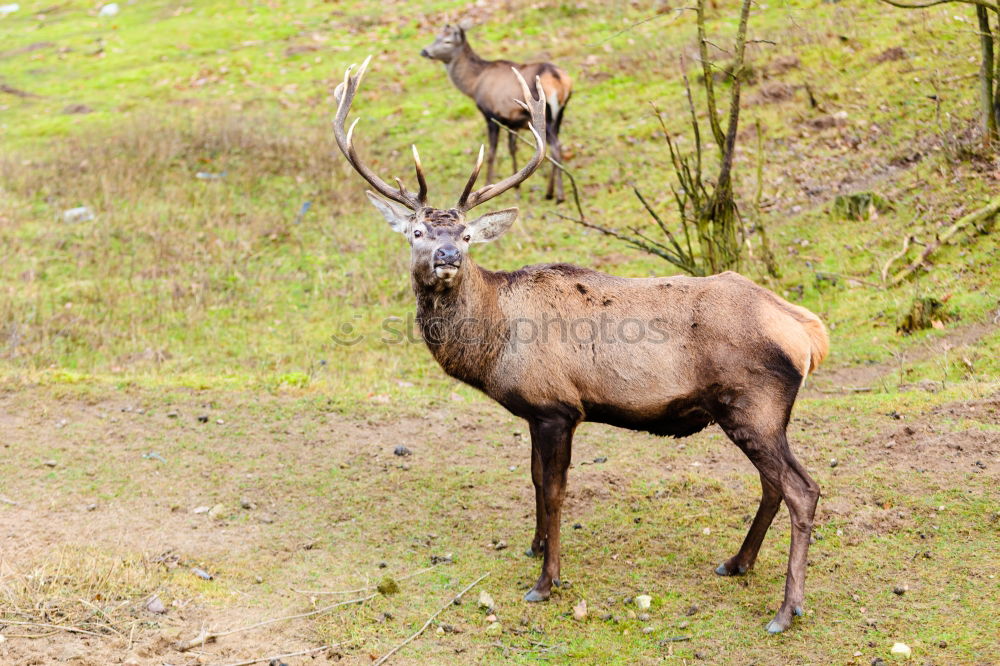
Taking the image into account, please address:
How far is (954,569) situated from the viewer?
600 cm

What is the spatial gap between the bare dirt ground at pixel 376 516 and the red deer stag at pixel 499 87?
23.5 ft

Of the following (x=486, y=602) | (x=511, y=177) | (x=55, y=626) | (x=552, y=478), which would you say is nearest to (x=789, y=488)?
(x=552, y=478)

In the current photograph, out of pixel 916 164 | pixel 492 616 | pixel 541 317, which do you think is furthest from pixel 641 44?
pixel 492 616

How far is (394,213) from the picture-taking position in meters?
7.12

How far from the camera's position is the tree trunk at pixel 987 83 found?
38.2ft

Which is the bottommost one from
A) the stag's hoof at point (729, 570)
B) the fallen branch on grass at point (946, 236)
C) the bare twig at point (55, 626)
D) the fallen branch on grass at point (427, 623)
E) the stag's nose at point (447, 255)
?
the stag's hoof at point (729, 570)

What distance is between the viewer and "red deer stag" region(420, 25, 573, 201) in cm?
1538

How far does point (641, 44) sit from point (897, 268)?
404 inches

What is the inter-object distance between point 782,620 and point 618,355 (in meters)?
1.88

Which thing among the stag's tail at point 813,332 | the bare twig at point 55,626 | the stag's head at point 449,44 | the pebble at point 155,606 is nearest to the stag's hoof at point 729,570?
the stag's tail at point 813,332

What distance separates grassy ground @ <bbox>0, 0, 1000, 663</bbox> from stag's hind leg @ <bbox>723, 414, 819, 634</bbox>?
17cm

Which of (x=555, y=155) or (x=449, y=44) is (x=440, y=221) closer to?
(x=555, y=155)

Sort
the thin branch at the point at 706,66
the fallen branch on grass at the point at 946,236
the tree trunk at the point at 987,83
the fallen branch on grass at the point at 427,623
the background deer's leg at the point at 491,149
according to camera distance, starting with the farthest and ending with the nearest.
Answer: the background deer's leg at the point at 491,149, the tree trunk at the point at 987,83, the fallen branch on grass at the point at 946,236, the thin branch at the point at 706,66, the fallen branch on grass at the point at 427,623

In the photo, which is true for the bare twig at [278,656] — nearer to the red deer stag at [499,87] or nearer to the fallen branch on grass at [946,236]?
the fallen branch on grass at [946,236]
